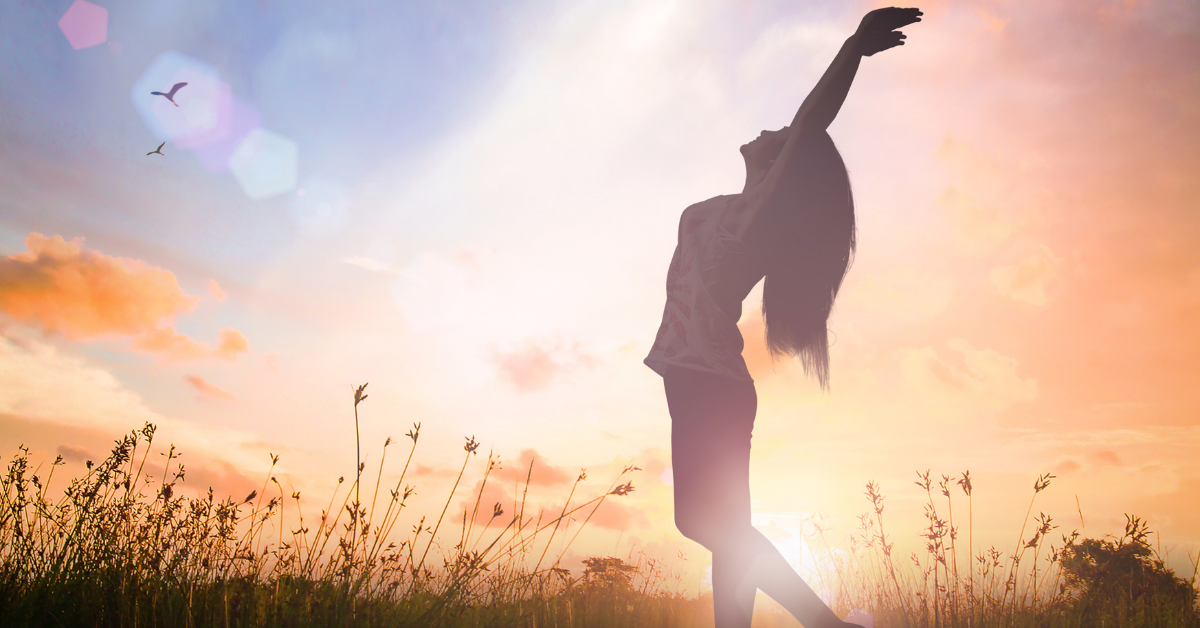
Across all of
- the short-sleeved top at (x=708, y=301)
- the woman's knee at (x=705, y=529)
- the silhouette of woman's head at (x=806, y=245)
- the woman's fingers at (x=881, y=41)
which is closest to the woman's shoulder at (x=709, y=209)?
the short-sleeved top at (x=708, y=301)

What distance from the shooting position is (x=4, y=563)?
2457 mm

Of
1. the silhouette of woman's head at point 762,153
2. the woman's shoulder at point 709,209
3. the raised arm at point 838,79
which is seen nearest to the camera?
the raised arm at point 838,79

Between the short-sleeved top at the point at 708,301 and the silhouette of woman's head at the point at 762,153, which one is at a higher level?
the silhouette of woman's head at the point at 762,153

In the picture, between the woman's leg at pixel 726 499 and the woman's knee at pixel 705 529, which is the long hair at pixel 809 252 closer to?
the woman's leg at pixel 726 499

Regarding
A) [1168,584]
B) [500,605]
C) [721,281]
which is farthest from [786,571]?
[1168,584]

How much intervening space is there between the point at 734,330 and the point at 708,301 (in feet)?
0.57

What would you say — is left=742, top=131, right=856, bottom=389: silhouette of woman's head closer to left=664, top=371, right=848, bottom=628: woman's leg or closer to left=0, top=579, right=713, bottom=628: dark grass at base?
left=664, top=371, right=848, bottom=628: woman's leg

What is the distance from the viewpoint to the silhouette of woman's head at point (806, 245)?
2.86 m

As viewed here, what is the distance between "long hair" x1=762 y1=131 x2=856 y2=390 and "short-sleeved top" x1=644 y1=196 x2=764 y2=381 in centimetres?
23

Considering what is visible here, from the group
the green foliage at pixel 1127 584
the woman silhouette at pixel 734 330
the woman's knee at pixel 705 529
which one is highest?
the woman silhouette at pixel 734 330

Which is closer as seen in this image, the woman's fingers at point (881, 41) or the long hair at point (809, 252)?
the woman's fingers at point (881, 41)

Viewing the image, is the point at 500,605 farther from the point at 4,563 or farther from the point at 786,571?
the point at 4,563

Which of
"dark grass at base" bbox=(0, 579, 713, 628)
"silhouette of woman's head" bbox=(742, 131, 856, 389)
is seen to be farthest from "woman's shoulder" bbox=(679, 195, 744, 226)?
"dark grass at base" bbox=(0, 579, 713, 628)

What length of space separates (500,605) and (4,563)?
7.57 feet
